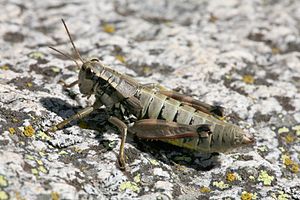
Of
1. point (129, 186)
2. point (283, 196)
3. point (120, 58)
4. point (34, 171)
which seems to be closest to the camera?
point (34, 171)

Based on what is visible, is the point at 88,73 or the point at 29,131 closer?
the point at 29,131

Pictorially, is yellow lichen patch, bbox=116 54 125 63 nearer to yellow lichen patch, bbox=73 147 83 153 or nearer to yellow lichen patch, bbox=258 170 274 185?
yellow lichen patch, bbox=73 147 83 153

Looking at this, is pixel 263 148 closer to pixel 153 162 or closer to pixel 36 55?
pixel 153 162

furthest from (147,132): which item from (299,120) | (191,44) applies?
(191,44)

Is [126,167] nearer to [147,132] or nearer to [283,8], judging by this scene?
[147,132]

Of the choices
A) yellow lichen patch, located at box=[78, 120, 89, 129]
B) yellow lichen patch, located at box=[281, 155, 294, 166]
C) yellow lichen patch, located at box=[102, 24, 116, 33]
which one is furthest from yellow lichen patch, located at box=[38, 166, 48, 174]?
yellow lichen patch, located at box=[102, 24, 116, 33]

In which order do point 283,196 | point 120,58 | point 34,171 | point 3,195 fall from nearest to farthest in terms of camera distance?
point 3,195 < point 34,171 < point 283,196 < point 120,58

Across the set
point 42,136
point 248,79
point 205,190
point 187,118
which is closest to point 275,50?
point 248,79
